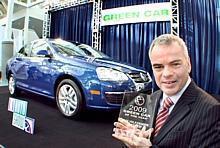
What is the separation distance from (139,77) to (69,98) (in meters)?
0.94

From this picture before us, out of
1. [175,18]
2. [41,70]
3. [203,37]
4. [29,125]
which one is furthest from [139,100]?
[175,18]

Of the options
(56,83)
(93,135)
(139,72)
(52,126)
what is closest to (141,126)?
(93,135)

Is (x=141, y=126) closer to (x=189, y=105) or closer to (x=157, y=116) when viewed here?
(x=157, y=116)

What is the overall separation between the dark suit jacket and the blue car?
1.83 m

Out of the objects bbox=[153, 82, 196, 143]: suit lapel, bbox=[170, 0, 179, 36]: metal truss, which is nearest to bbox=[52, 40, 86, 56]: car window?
bbox=[153, 82, 196, 143]: suit lapel

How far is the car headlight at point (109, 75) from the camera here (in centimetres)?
288

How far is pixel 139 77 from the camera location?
3.13m

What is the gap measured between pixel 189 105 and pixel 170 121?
0.09 m

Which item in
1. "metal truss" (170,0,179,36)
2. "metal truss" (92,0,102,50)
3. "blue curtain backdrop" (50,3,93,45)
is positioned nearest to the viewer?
"metal truss" (170,0,179,36)

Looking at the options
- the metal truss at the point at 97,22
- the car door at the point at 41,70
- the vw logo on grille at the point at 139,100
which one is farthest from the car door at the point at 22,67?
the vw logo on grille at the point at 139,100

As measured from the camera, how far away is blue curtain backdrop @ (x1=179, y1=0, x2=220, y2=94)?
5.22 metres

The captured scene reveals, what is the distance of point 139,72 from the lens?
318cm

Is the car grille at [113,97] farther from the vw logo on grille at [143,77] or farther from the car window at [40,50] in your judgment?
the car window at [40,50]

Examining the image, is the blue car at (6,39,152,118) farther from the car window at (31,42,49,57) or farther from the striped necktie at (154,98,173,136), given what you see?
the striped necktie at (154,98,173,136)
